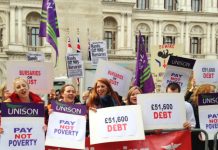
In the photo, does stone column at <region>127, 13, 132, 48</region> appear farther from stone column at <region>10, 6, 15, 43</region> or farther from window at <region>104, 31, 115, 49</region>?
stone column at <region>10, 6, 15, 43</region>

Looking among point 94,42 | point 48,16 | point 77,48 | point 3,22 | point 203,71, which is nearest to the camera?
point 203,71

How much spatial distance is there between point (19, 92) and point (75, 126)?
2.81ft

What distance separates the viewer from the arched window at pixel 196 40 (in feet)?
186

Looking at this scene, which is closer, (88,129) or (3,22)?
(88,129)

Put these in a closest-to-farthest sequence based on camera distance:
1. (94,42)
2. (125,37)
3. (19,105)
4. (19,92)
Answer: (19,105) < (19,92) < (94,42) < (125,37)

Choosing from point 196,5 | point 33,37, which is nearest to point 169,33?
point 196,5

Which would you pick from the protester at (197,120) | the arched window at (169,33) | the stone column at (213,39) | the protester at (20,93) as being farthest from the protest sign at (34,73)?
the stone column at (213,39)

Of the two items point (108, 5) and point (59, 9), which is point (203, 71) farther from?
point (108, 5)

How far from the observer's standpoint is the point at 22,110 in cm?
659

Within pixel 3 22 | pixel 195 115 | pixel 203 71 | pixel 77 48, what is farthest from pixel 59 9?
pixel 3 22

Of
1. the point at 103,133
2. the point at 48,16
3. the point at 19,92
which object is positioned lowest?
the point at 103,133

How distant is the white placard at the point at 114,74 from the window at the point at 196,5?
48.5 meters

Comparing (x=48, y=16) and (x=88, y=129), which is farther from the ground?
(x=48, y=16)

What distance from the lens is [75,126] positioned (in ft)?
22.2
